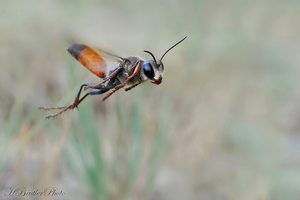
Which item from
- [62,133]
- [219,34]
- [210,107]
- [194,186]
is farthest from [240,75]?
[62,133]

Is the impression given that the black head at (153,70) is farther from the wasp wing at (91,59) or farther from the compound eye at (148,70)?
the wasp wing at (91,59)

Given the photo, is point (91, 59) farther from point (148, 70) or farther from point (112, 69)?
point (148, 70)

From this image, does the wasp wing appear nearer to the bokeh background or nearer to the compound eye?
the compound eye

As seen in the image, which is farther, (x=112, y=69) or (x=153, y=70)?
(x=112, y=69)

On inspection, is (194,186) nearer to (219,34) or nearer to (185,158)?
(185,158)

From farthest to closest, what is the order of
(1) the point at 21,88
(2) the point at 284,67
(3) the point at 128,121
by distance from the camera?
(2) the point at 284,67
(3) the point at 128,121
(1) the point at 21,88
